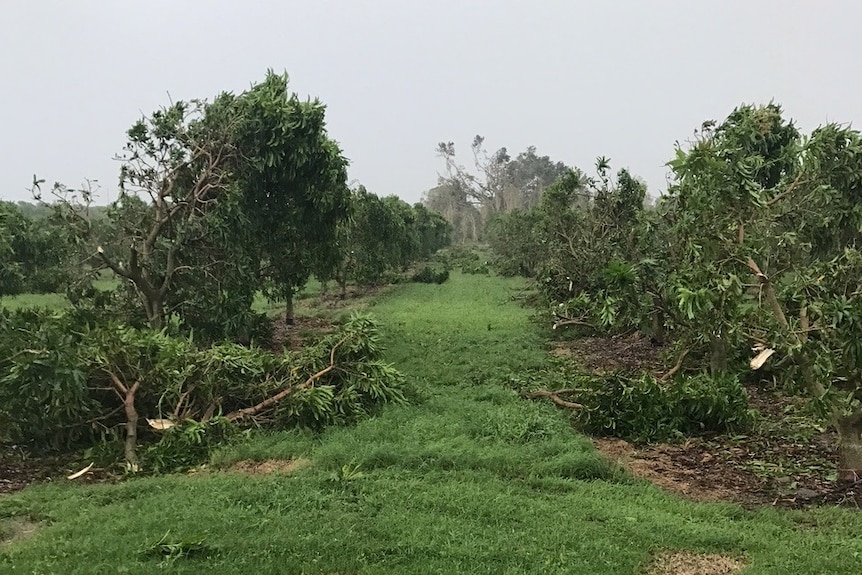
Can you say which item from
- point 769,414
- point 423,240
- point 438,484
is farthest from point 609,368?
point 423,240

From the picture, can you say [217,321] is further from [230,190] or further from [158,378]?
[158,378]

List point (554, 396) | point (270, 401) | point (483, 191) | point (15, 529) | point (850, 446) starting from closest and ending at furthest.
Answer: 1. point (15, 529)
2. point (850, 446)
3. point (270, 401)
4. point (554, 396)
5. point (483, 191)

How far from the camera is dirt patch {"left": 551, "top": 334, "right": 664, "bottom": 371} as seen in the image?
11406mm

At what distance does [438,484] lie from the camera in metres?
5.78

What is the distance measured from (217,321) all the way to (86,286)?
206 cm

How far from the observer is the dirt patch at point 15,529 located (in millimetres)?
4723

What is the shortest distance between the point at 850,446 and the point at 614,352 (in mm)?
6939

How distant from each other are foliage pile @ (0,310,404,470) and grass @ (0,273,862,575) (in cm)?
49

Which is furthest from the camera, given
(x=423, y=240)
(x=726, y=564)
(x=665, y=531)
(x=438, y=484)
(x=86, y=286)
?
(x=423, y=240)

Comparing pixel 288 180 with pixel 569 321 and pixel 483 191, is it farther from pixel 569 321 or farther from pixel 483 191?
pixel 483 191

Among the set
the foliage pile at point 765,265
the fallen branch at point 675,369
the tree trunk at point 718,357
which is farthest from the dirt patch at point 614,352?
the tree trunk at point 718,357

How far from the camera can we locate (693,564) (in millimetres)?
4289

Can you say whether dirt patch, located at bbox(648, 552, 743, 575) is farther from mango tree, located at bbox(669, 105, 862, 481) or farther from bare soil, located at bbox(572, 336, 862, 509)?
mango tree, located at bbox(669, 105, 862, 481)

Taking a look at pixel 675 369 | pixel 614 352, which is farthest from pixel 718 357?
pixel 614 352
